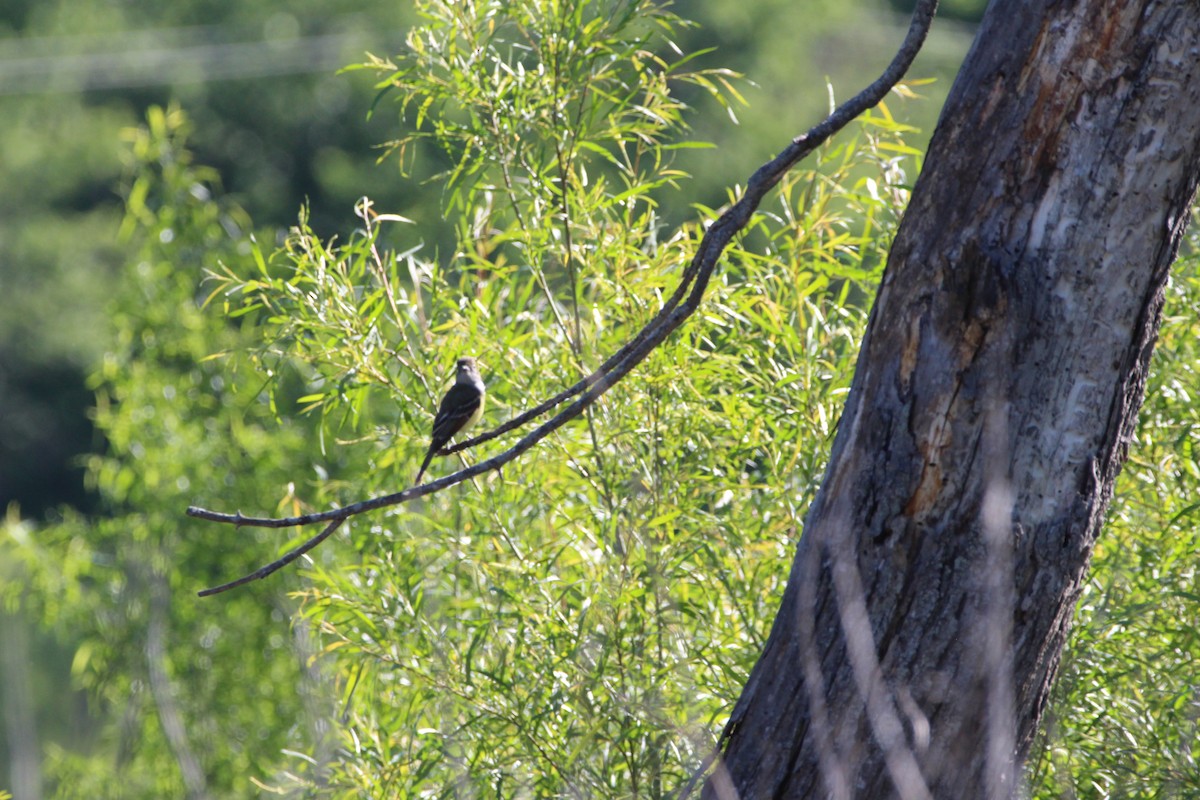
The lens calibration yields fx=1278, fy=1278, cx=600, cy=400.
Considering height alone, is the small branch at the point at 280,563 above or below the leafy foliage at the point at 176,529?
above

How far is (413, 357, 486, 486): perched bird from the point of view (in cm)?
330

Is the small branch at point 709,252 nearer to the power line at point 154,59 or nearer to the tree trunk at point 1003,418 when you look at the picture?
the tree trunk at point 1003,418

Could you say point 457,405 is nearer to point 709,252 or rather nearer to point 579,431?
point 579,431

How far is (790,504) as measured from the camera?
3189 mm

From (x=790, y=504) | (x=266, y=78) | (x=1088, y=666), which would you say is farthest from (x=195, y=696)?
(x=266, y=78)

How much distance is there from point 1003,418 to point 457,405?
1632 millimetres

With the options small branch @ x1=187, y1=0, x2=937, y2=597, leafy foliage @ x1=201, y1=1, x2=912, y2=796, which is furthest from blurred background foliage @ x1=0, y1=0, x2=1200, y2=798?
small branch @ x1=187, y1=0, x2=937, y2=597

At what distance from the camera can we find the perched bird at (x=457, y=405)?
330 centimetres

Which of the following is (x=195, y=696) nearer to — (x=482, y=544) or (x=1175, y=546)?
(x=482, y=544)

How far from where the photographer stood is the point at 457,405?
332 cm

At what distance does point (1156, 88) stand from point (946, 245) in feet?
1.36

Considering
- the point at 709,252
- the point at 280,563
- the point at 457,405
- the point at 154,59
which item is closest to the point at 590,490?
the point at 457,405

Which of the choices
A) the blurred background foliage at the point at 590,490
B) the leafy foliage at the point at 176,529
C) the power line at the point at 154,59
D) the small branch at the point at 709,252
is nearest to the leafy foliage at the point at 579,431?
the blurred background foliage at the point at 590,490

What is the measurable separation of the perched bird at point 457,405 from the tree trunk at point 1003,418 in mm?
1418
